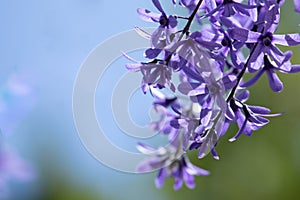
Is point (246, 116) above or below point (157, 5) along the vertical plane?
below

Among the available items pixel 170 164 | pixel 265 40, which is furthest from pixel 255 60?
pixel 170 164

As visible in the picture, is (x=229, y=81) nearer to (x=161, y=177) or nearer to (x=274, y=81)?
(x=274, y=81)

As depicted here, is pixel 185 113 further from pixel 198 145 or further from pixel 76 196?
pixel 76 196

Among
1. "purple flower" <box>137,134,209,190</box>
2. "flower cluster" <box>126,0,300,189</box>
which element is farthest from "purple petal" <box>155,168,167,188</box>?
"flower cluster" <box>126,0,300,189</box>

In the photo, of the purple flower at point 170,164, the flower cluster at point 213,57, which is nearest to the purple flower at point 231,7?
the flower cluster at point 213,57

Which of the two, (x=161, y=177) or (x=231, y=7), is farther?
(x=161, y=177)

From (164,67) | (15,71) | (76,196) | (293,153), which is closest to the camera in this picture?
(164,67)

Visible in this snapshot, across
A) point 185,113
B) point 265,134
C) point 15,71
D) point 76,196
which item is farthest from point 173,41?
point 76,196

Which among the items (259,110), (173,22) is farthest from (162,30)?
(259,110)

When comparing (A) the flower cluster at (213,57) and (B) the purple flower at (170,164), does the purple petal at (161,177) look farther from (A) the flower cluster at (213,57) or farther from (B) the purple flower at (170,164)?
(A) the flower cluster at (213,57)

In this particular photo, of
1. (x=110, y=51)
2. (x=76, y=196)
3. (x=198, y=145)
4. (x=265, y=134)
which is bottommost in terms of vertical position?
(x=198, y=145)

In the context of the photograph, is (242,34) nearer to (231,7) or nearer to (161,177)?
(231,7)
